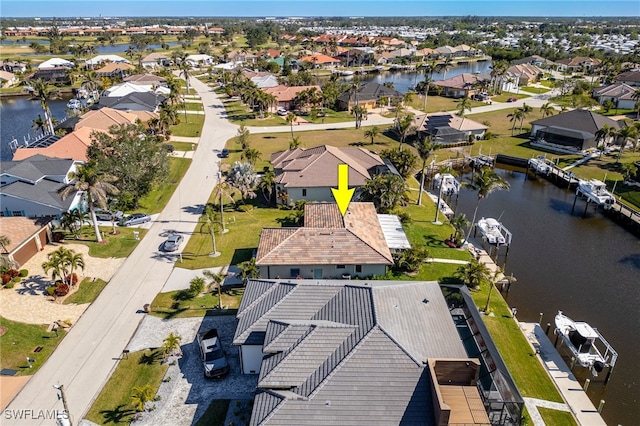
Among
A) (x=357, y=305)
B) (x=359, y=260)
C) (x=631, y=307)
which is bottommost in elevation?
(x=631, y=307)

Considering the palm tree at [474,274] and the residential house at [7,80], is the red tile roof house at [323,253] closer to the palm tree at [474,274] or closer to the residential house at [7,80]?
the palm tree at [474,274]

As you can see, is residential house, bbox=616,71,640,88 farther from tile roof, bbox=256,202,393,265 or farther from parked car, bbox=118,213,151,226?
parked car, bbox=118,213,151,226

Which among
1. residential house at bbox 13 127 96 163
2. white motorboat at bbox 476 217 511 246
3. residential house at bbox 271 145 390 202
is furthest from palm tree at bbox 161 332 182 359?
residential house at bbox 13 127 96 163

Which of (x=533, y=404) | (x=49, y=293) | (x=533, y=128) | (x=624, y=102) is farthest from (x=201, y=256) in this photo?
(x=624, y=102)

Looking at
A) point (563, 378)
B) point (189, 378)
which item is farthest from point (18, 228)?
point (563, 378)

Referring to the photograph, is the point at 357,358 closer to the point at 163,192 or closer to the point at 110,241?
the point at 110,241

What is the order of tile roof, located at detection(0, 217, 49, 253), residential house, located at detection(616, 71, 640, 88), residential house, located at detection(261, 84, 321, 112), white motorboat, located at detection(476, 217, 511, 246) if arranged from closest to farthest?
tile roof, located at detection(0, 217, 49, 253)
white motorboat, located at detection(476, 217, 511, 246)
residential house, located at detection(261, 84, 321, 112)
residential house, located at detection(616, 71, 640, 88)

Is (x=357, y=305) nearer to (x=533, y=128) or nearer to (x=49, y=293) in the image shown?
(x=49, y=293)
